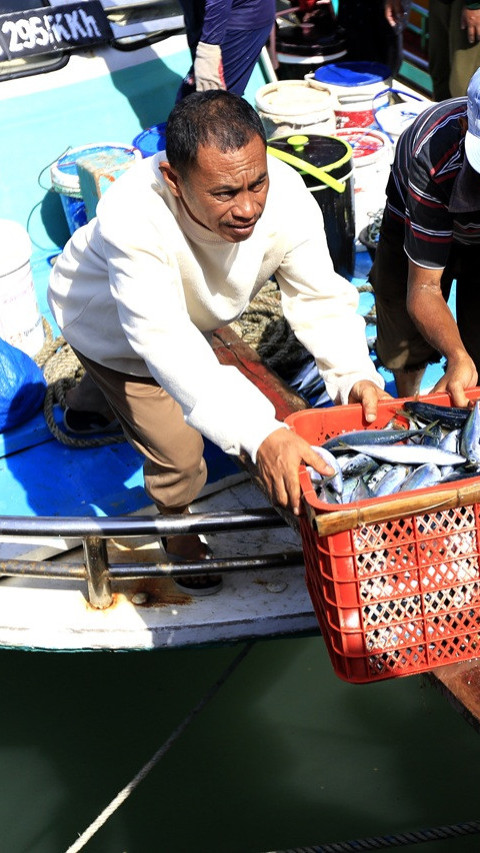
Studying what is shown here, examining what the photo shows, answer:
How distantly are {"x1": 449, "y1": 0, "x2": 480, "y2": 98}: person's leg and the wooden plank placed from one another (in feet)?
9.33

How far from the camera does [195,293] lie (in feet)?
8.84

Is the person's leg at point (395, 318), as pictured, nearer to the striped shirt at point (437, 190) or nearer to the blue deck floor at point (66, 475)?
the striped shirt at point (437, 190)

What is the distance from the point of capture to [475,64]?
559cm

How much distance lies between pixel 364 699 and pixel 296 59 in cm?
448

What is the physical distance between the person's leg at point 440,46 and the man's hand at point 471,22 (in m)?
0.51

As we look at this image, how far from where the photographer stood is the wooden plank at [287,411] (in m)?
2.25

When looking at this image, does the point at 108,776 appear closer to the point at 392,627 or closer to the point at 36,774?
the point at 36,774

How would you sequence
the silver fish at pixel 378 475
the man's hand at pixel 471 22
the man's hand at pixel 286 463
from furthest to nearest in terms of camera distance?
1. the man's hand at pixel 471 22
2. the silver fish at pixel 378 475
3. the man's hand at pixel 286 463

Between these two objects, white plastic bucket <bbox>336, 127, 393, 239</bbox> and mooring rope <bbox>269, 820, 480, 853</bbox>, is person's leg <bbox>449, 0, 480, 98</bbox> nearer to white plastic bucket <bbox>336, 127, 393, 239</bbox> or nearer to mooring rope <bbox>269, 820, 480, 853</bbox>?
white plastic bucket <bbox>336, 127, 393, 239</bbox>

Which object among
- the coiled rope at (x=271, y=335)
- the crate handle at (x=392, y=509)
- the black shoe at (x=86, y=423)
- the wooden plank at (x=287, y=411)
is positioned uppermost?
the crate handle at (x=392, y=509)

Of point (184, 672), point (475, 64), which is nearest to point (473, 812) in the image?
point (184, 672)

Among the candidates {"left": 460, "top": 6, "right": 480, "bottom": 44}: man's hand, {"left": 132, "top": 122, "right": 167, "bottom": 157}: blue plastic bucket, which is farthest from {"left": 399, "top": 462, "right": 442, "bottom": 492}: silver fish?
{"left": 460, "top": 6, "right": 480, "bottom": 44}: man's hand

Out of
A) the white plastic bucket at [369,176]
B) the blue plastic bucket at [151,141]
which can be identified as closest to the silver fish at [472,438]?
the white plastic bucket at [369,176]

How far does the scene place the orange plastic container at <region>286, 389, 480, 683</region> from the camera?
77.8 inches
